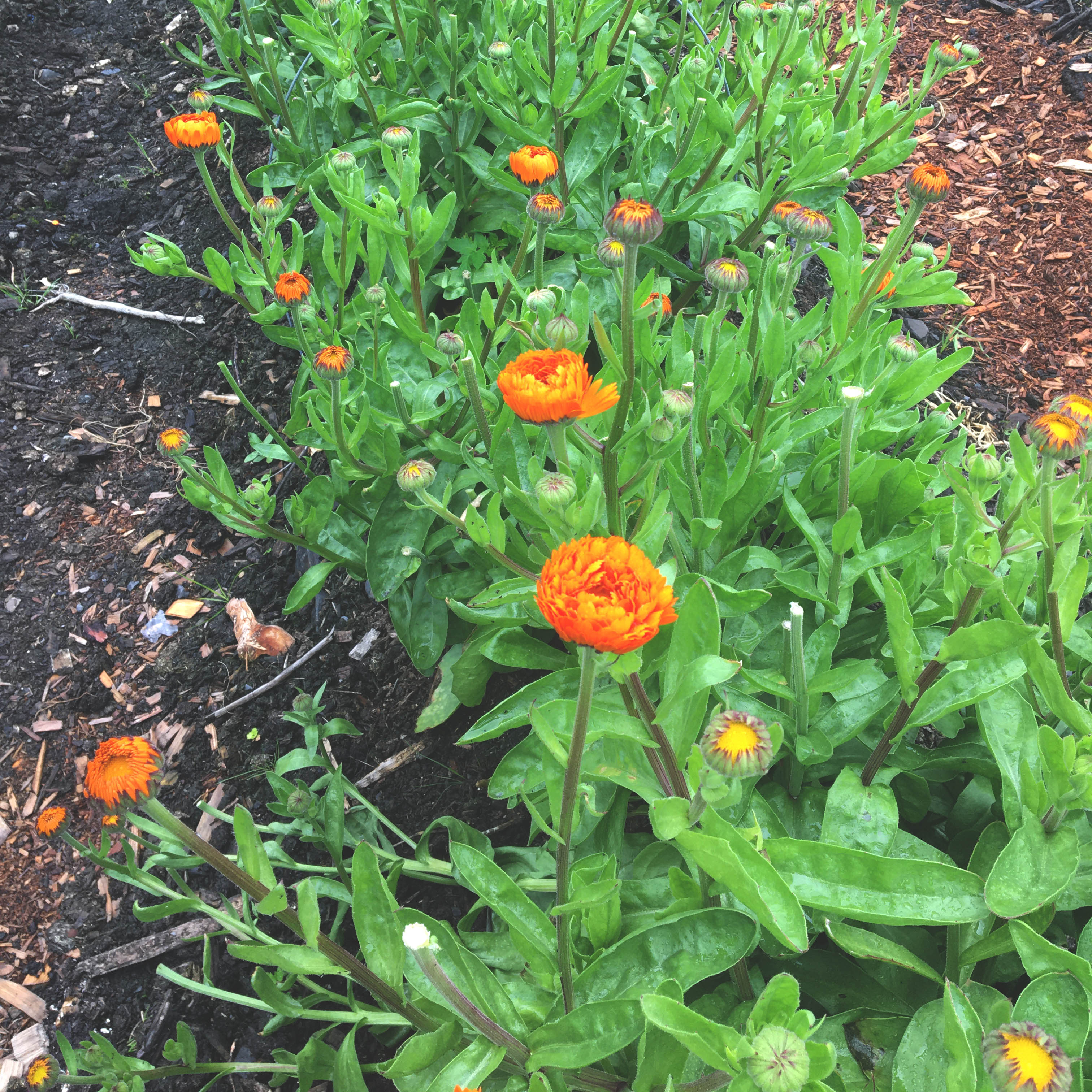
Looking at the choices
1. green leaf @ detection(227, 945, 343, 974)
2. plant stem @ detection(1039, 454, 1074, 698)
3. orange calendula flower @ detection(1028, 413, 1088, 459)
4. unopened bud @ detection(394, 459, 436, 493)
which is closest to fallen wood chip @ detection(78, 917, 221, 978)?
green leaf @ detection(227, 945, 343, 974)

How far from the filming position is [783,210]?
227 cm

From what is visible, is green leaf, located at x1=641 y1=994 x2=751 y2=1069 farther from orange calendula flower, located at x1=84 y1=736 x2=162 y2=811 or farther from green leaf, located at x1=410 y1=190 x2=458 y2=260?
green leaf, located at x1=410 y1=190 x2=458 y2=260

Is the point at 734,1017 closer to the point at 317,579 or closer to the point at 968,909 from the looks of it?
the point at 968,909

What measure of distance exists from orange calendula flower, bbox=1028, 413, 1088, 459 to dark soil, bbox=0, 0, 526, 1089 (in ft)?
4.99

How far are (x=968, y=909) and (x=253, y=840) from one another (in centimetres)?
106

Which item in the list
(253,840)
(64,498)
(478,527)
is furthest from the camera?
(64,498)

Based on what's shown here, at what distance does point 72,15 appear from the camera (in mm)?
5312

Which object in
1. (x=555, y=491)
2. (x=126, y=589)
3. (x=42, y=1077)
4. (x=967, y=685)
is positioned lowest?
(x=126, y=589)

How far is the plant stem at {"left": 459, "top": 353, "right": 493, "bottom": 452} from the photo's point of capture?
182cm

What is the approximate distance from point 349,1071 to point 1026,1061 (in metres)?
1.00

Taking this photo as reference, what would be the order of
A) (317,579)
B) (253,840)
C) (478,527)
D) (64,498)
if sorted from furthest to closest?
(64,498), (317,579), (478,527), (253,840)

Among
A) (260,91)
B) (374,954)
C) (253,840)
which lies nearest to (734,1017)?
(374,954)

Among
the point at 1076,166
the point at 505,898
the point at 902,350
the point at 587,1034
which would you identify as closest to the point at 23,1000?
the point at 505,898

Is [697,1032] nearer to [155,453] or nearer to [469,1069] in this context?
[469,1069]
